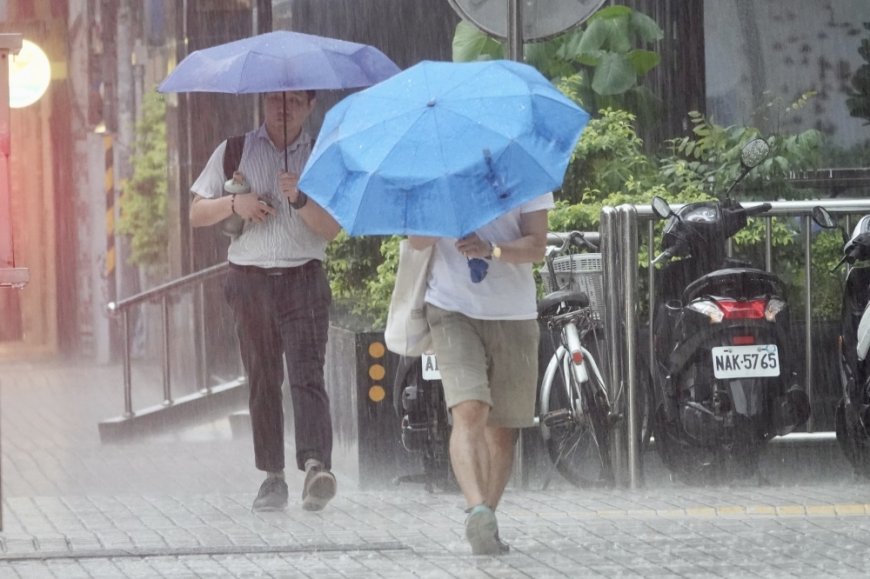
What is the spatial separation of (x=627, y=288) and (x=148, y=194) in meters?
10.1

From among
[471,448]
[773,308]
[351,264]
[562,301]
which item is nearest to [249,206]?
[562,301]

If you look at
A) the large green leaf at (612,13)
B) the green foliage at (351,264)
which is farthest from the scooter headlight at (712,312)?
the large green leaf at (612,13)

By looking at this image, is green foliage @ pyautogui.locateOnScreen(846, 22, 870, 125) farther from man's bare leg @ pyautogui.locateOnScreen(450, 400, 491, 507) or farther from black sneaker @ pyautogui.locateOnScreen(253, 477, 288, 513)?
man's bare leg @ pyautogui.locateOnScreen(450, 400, 491, 507)

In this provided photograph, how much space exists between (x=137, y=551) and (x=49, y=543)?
0.44 metres

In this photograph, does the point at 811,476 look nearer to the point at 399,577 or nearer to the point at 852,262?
the point at 852,262

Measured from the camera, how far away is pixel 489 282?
25.7ft

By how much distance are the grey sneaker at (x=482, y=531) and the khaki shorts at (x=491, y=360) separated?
0.43 meters

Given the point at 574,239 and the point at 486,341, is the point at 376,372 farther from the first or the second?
the point at 486,341

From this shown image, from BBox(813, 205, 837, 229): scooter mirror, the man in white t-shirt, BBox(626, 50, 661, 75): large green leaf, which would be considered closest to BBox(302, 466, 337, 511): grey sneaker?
the man in white t-shirt

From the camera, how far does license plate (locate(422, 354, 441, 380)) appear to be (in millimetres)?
9359

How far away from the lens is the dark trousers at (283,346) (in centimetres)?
912

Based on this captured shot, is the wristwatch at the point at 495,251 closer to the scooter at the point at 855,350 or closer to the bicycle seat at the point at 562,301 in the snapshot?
the bicycle seat at the point at 562,301

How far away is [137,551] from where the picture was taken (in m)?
7.91

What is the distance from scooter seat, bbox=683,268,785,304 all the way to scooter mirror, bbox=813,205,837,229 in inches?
13.3
